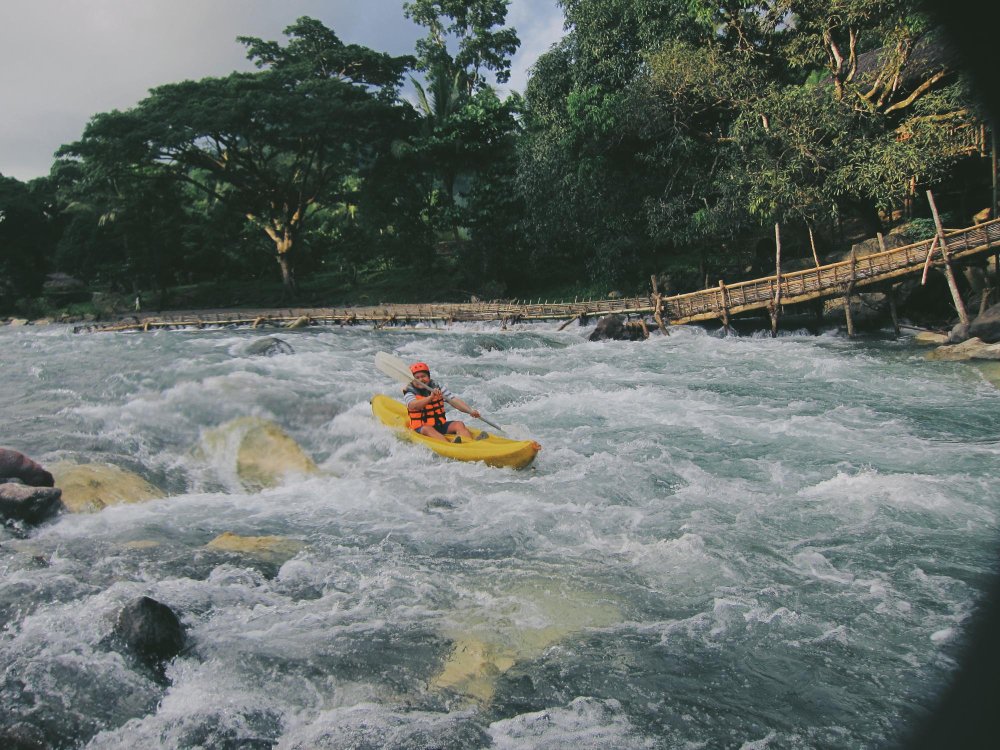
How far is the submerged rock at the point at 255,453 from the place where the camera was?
7727 millimetres

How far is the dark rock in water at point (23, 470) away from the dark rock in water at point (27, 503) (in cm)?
30

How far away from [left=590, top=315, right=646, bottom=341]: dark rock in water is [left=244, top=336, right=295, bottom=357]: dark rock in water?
24.9 feet

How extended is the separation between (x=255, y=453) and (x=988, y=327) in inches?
488

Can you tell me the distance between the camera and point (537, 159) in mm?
20938

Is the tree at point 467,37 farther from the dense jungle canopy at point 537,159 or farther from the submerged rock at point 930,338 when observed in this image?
the submerged rock at point 930,338

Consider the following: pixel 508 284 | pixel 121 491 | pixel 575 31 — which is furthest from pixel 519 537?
pixel 508 284

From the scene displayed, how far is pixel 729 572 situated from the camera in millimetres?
5180

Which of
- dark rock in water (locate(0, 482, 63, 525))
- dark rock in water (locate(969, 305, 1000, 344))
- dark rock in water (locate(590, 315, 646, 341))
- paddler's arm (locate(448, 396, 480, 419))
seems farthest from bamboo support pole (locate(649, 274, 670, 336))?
dark rock in water (locate(0, 482, 63, 525))

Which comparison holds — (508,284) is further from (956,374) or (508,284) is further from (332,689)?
(332,689)

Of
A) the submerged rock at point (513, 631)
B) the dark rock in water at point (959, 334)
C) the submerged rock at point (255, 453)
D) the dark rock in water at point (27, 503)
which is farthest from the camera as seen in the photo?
the dark rock in water at point (959, 334)

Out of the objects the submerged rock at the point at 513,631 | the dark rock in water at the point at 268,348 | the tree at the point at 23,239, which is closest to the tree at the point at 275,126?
the tree at the point at 23,239

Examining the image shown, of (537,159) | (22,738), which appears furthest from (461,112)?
(22,738)

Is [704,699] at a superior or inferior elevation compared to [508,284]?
inferior

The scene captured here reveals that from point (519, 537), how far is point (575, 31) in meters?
19.0
